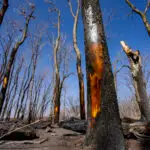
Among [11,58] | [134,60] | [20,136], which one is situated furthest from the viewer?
[11,58]

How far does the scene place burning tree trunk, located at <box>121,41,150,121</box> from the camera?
473cm

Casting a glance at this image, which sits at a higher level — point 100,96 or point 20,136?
point 100,96

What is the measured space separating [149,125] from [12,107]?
2236 cm

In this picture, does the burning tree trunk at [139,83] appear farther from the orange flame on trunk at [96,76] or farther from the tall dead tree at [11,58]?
the tall dead tree at [11,58]

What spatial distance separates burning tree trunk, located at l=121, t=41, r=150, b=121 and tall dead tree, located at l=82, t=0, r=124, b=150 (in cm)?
252

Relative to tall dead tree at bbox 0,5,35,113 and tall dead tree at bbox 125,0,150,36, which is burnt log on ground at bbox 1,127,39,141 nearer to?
tall dead tree at bbox 0,5,35,113

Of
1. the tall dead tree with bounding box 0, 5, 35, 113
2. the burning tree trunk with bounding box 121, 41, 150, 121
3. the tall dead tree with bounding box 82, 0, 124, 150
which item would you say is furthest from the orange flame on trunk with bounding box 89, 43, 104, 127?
the tall dead tree with bounding box 0, 5, 35, 113

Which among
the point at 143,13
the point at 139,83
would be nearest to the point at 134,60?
the point at 139,83

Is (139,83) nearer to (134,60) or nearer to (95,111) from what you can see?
(134,60)

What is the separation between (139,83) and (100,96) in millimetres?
2933

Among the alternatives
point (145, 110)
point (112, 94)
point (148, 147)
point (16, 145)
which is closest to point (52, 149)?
point (16, 145)

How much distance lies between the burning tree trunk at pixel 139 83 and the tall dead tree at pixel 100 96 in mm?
2524

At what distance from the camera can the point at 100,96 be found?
259 centimetres

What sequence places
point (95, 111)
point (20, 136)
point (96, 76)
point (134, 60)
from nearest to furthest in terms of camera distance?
point (95, 111)
point (96, 76)
point (20, 136)
point (134, 60)
